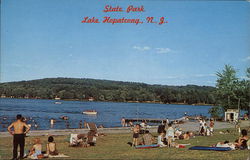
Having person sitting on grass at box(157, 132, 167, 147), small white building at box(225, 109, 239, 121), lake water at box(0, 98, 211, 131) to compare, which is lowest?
lake water at box(0, 98, 211, 131)

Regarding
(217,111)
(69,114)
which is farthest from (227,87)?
(69,114)

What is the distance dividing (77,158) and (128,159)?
6.60ft

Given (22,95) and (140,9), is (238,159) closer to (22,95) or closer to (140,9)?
(140,9)

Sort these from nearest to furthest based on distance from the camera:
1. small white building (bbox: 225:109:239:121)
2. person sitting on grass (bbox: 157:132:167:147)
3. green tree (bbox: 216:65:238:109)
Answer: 1. person sitting on grass (bbox: 157:132:167:147)
2. small white building (bbox: 225:109:239:121)
3. green tree (bbox: 216:65:238:109)

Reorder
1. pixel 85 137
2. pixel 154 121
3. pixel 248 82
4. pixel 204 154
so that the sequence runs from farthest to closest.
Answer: pixel 154 121
pixel 248 82
pixel 85 137
pixel 204 154

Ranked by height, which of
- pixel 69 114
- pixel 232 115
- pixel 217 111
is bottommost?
pixel 69 114

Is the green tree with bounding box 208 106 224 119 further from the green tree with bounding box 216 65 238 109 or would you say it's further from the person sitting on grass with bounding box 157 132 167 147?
the person sitting on grass with bounding box 157 132 167 147

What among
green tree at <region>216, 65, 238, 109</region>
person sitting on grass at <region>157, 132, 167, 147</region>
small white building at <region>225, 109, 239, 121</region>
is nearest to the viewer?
person sitting on grass at <region>157, 132, 167, 147</region>

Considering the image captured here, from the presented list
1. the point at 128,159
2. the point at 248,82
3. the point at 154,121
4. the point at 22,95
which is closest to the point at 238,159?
the point at 128,159

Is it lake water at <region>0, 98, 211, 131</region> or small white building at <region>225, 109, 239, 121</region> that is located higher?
small white building at <region>225, 109, 239, 121</region>

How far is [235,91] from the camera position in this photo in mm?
57000

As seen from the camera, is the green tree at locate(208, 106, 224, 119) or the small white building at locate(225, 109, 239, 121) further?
the green tree at locate(208, 106, 224, 119)

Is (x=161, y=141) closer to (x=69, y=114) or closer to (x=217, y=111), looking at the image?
(x=217, y=111)

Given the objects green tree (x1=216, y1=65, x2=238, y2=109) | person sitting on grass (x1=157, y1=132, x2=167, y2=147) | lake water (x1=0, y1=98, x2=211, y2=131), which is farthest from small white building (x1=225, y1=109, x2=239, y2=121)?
person sitting on grass (x1=157, y1=132, x2=167, y2=147)
